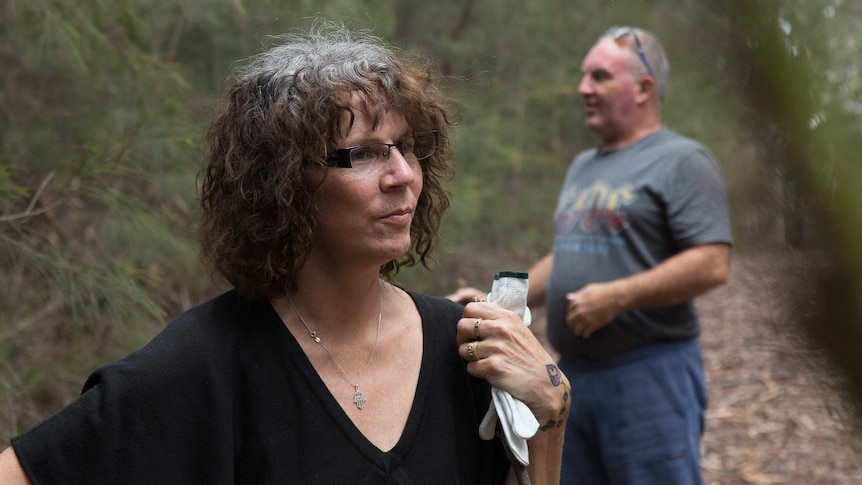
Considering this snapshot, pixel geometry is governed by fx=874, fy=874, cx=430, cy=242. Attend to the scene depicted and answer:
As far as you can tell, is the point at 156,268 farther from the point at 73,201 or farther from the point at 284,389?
the point at 284,389

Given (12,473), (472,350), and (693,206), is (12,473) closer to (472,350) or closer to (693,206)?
(472,350)

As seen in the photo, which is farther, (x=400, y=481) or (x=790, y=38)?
(x=400, y=481)

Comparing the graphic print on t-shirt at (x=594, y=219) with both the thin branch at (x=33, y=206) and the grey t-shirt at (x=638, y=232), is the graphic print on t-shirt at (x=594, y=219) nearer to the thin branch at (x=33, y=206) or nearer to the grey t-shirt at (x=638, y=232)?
the grey t-shirt at (x=638, y=232)

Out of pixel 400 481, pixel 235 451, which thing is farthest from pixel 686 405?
pixel 235 451

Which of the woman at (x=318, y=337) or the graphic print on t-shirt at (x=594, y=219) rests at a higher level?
the woman at (x=318, y=337)

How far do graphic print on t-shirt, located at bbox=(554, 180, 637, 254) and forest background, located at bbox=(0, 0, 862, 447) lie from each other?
546 mm

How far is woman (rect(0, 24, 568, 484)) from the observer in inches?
64.8

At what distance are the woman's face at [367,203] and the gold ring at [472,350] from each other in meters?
0.25

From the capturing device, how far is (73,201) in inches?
118

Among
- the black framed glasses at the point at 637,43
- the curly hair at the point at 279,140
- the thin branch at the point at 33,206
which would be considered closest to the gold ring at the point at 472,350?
the curly hair at the point at 279,140

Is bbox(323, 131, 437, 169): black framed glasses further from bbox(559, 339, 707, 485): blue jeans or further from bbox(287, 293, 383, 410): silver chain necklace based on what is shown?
bbox(559, 339, 707, 485): blue jeans

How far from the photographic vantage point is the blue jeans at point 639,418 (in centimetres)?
302

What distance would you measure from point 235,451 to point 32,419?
1.77 m

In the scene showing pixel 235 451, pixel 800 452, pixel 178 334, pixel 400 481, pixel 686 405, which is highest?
pixel 178 334
